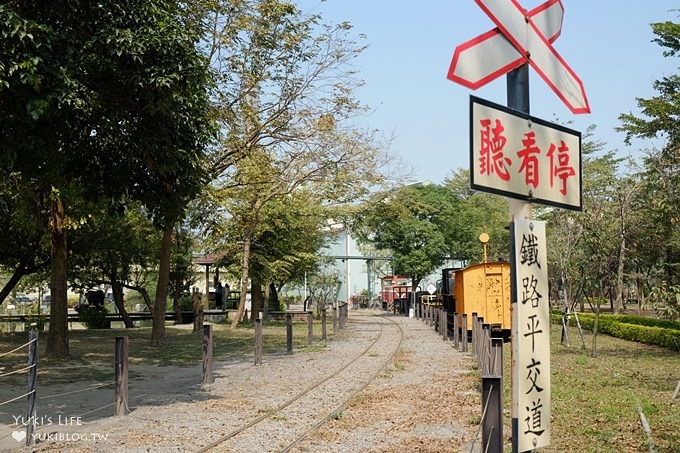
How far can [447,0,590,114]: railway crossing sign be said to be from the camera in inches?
135

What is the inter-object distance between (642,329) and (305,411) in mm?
15732

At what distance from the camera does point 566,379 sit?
13.3m

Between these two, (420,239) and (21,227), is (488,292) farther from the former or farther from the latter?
(420,239)

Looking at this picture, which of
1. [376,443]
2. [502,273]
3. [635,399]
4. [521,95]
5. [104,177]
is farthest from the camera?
[502,273]

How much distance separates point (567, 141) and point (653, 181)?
16.4 metres

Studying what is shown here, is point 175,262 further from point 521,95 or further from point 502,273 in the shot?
point 521,95

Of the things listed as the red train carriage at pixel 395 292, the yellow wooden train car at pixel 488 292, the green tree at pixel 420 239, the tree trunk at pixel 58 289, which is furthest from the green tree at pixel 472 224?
the tree trunk at pixel 58 289

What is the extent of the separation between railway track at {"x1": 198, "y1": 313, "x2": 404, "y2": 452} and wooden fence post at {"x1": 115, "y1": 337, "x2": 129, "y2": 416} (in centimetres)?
176

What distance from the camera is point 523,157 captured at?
364 cm

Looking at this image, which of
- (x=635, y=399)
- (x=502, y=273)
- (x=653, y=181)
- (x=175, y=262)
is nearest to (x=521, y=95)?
(x=635, y=399)

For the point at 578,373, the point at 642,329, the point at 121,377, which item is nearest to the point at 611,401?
the point at 578,373

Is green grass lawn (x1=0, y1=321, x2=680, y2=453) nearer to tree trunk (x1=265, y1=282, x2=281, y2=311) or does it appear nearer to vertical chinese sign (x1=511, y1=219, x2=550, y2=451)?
vertical chinese sign (x1=511, y1=219, x2=550, y2=451)

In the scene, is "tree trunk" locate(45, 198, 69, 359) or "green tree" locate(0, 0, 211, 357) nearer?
"green tree" locate(0, 0, 211, 357)

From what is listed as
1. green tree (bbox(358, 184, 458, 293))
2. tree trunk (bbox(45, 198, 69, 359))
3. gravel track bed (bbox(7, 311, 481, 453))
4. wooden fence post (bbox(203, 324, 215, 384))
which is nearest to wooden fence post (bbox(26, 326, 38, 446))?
gravel track bed (bbox(7, 311, 481, 453))
